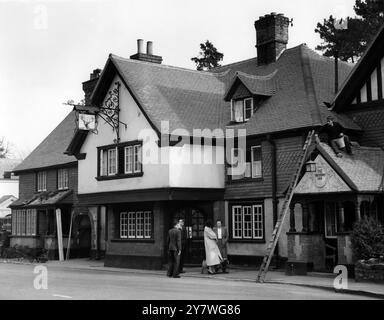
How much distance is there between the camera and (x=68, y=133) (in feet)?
134

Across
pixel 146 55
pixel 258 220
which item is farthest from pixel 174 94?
pixel 258 220

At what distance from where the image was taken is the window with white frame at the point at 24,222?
38.5m

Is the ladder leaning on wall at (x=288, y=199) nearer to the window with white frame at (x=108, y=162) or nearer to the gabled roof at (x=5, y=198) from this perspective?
the window with white frame at (x=108, y=162)

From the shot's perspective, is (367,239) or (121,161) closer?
(367,239)

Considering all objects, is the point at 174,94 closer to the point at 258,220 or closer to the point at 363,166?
the point at 258,220

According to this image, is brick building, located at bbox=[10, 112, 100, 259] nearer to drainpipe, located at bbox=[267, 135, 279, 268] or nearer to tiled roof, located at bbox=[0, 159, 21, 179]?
drainpipe, located at bbox=[267, 135, 279, 268]

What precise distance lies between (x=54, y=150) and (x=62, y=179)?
9.98 feet

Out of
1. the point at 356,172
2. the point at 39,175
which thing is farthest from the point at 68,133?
the point at 356,172

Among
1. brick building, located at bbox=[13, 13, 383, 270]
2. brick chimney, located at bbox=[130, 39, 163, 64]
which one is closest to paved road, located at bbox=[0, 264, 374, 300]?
brick building, located at bbox=[13, 13, 383, 270]

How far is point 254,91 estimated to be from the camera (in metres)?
26.7

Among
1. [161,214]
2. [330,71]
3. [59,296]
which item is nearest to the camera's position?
[59,296]
